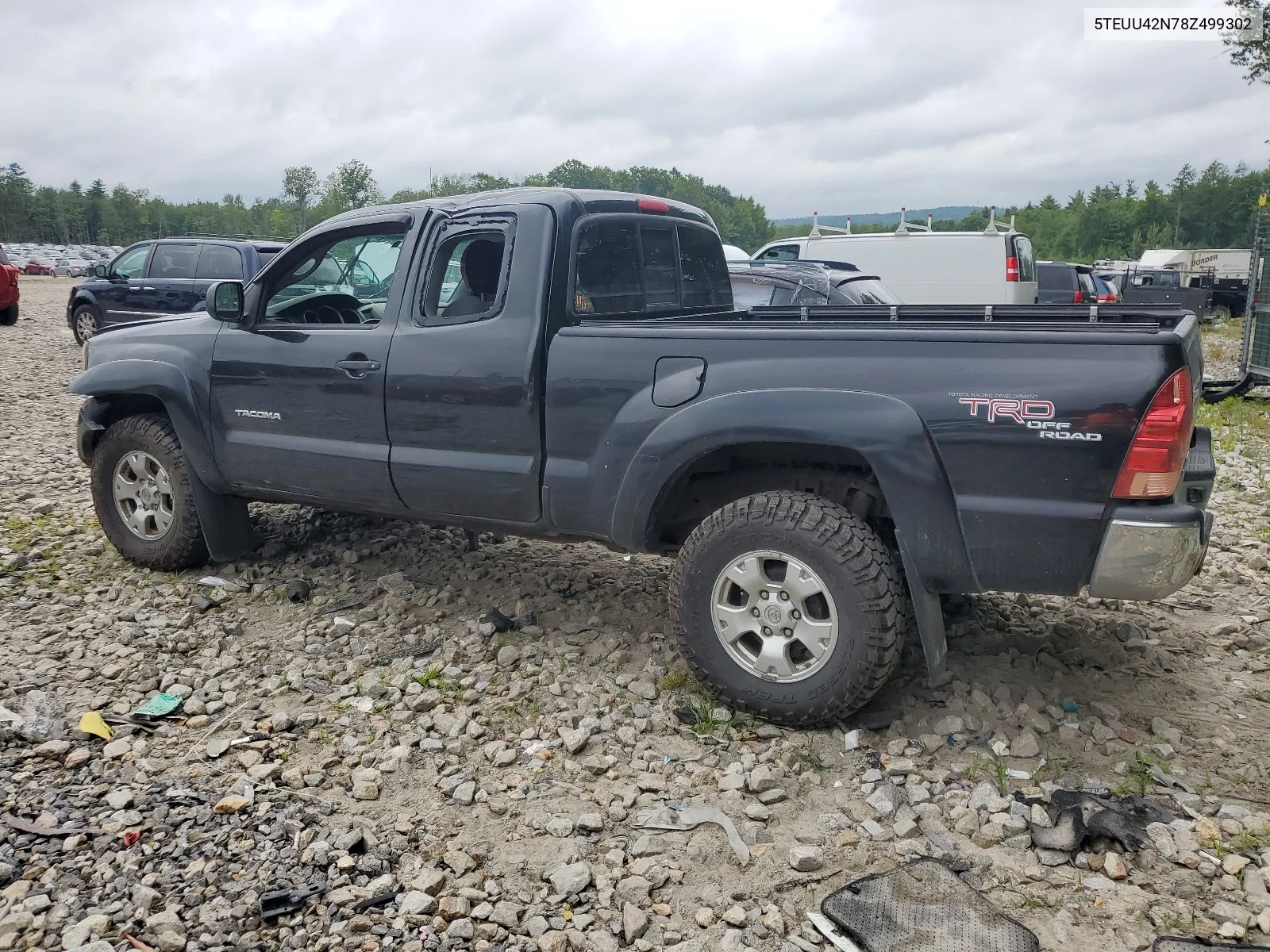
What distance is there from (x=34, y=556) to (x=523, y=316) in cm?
362

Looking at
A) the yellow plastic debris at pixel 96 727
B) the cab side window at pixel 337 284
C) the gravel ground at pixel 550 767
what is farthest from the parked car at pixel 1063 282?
the yellow plastic debris at pixel 96 727

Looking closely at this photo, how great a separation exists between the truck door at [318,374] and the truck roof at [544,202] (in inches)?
4.4

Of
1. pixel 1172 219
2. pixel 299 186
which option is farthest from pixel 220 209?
pixel 1172 219

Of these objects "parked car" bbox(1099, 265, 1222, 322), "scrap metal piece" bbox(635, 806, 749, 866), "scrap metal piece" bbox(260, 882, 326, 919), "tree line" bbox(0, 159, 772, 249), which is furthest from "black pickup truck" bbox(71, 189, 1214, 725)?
"tree line" bbox(0, 159, 772, 249)

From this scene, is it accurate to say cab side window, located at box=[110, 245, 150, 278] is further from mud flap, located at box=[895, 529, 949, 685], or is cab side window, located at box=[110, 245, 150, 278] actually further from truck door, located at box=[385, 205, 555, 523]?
mud flap, located at box=[895, 529, 949, 685]

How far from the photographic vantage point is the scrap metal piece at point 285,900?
9.46 ft

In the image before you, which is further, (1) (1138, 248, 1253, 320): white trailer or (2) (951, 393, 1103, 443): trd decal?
(1) (1138, 248, 1253, 320): white trailer

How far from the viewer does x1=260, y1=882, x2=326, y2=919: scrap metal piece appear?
2.88 meters

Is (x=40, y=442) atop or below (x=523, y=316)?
below

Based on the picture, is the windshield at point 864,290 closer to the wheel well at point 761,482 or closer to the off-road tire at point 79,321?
the wheel well at point 761,482

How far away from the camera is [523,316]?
432 cm

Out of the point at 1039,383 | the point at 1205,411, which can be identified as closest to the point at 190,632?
the point at 1039,383

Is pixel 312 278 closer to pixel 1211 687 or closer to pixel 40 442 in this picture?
pixel 1211 687

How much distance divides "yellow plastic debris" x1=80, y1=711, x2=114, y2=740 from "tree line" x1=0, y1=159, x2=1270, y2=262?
240 feet
